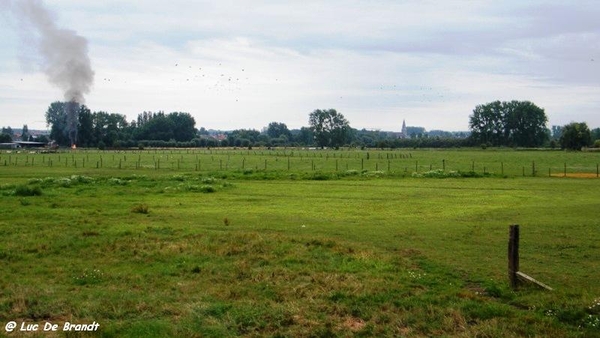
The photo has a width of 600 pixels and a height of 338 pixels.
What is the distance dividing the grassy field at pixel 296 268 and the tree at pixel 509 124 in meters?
161

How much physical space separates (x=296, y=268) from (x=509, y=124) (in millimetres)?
180472

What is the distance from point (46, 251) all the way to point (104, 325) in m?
6.95

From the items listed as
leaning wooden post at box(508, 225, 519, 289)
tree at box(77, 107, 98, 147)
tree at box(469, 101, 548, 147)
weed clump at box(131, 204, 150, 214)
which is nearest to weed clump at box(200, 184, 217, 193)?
weed clump at box(131, 204, 150, 214)

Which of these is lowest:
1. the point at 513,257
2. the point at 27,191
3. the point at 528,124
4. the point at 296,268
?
the point at 296,268

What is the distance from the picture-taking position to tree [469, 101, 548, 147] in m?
179

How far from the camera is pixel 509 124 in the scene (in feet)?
598

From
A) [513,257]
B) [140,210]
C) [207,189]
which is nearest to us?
[513,257]

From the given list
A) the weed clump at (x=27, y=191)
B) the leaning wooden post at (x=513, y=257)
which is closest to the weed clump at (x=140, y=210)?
the weed clump at (x=27, y=191)

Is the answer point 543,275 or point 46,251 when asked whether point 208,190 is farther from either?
point 543,275

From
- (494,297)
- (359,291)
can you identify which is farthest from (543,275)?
(359,291)

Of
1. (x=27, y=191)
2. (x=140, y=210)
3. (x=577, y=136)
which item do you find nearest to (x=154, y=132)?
(x=577, y=136)

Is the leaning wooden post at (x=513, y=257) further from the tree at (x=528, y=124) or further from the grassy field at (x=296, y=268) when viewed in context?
the tree at (x=528, y=124)

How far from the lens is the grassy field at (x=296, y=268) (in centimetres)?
1101

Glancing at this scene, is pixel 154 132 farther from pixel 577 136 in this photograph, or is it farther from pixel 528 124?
pixel 577 136
